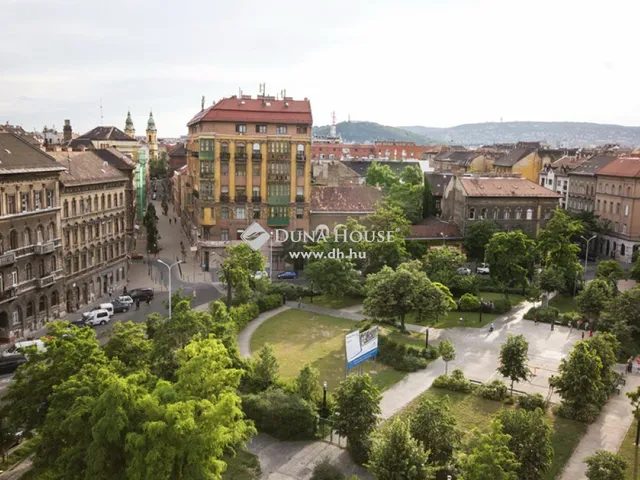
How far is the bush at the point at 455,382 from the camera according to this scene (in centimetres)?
3909

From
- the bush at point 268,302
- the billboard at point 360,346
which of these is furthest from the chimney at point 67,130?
the billboard at point 360,346

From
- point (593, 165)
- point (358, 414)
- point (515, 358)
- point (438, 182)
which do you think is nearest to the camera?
point (358, 414)

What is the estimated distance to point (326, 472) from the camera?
27.9m

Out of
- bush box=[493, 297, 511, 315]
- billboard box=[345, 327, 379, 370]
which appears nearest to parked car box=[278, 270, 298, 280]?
Answer: bush box=[493, 297, 511, 315]

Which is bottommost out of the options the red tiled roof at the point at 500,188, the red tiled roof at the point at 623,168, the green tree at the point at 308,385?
the green tree at the point at 308,385

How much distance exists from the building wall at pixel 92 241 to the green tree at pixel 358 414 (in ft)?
120

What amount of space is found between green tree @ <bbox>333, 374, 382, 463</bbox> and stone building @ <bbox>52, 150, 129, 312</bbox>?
3682cm

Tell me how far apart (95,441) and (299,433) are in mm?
14513

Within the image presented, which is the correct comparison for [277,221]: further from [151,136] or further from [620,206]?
[151,136]

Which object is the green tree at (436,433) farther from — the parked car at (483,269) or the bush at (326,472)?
the parked car at (483,269)

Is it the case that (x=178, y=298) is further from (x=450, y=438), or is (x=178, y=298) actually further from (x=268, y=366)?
(x=450, y=438)

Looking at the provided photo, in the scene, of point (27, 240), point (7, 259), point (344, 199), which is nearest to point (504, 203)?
point (344, 199)

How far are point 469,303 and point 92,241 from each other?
40373 mm

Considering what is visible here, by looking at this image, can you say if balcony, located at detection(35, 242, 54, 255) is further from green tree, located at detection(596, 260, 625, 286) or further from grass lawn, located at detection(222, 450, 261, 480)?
green tree, located at detection(596, 260, 625, 286)
